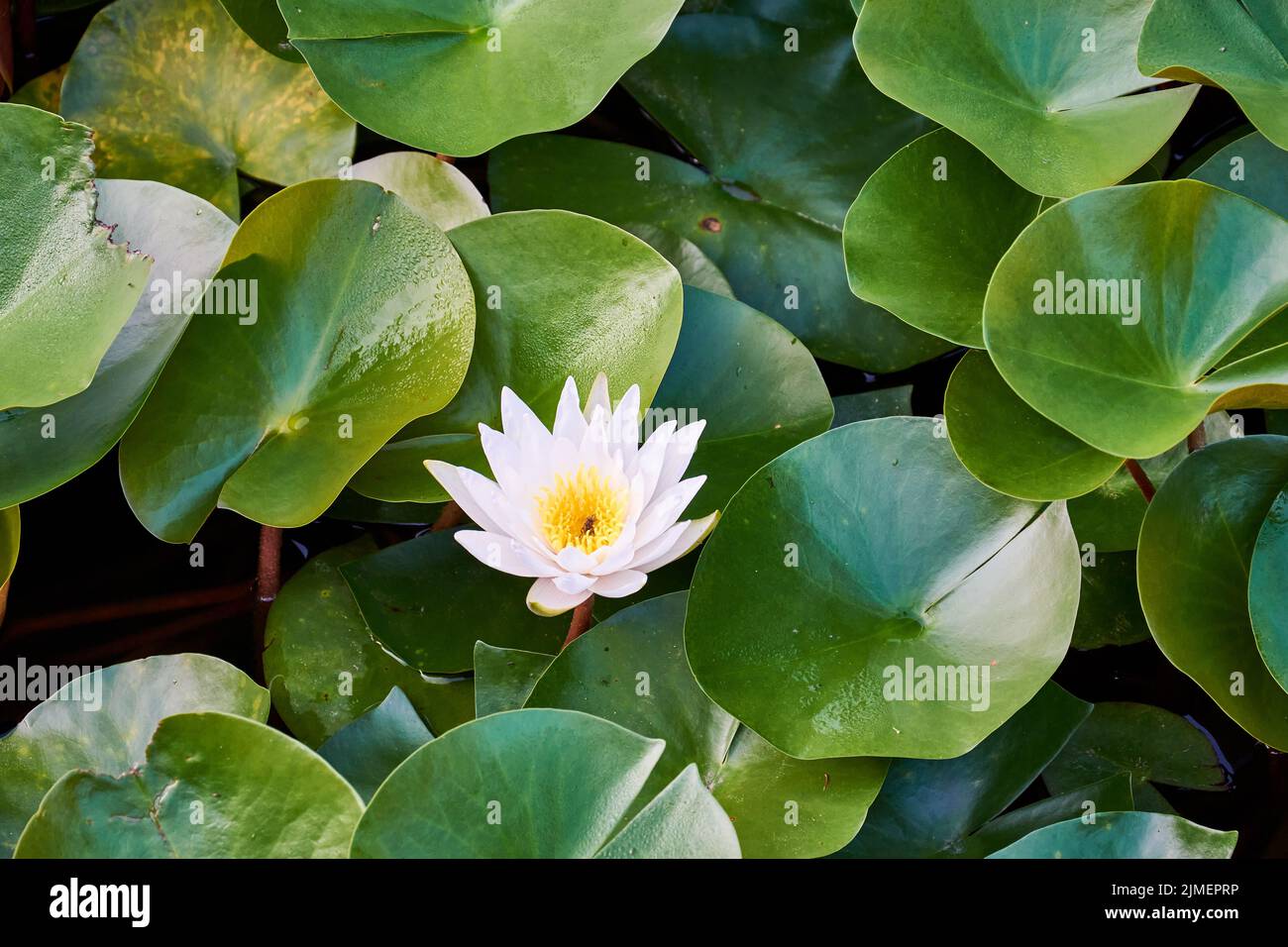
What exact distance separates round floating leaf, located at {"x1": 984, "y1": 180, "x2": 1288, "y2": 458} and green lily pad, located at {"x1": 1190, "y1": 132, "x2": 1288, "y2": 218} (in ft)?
1.08

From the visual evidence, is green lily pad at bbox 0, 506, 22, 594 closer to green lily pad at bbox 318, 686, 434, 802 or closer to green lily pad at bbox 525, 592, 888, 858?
green lily pad at bbox 318, 686, 434, 802

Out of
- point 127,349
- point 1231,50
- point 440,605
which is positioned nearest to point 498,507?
point 440,605

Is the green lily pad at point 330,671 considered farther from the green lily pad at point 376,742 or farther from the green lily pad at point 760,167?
the green lily pad at point 760,167

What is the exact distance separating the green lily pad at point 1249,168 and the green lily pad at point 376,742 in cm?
161

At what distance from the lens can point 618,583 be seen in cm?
141

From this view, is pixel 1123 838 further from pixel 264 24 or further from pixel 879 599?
pixel 264 24

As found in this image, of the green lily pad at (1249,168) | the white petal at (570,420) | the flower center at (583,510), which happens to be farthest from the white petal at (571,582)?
the green lily pad at (1249,168)

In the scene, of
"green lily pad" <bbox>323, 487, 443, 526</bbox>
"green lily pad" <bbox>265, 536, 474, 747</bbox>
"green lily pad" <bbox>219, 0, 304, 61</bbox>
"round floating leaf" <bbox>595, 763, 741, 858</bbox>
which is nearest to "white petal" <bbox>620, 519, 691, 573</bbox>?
"round floating leaf" <bbox>595, 763, 741, 858</bbox>

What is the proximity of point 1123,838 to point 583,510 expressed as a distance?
85 cm

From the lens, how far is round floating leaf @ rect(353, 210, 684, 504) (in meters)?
1.59

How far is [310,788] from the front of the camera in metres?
1.26

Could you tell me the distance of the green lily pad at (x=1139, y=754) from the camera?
1.72 meters
